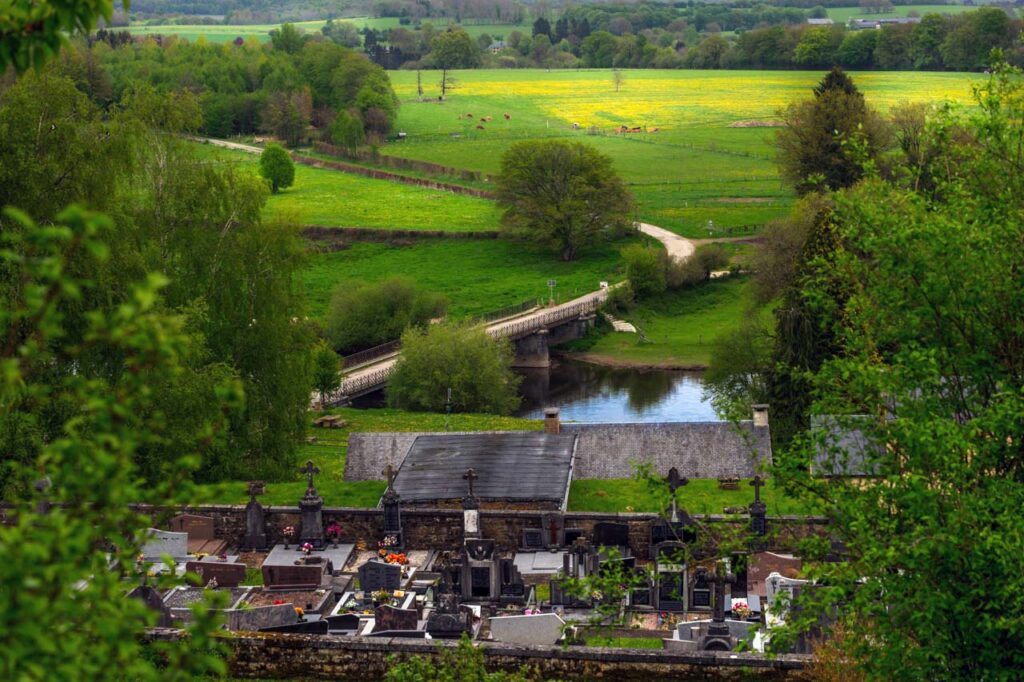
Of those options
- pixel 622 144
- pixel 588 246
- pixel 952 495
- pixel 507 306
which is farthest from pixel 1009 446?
pixel 622 144

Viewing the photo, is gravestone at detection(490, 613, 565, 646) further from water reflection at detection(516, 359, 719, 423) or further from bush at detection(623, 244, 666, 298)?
bush at detection(623, 244, 666, 298)

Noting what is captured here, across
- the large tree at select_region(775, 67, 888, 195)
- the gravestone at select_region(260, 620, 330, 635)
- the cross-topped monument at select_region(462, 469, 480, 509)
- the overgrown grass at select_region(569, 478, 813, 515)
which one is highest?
the large tree at select_region(775, 67, 888, 195)

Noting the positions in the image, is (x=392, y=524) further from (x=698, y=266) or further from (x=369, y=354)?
(x=698, y=266)

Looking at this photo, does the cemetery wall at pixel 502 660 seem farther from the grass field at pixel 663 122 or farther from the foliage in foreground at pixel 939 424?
the grass field at pixel 663 122

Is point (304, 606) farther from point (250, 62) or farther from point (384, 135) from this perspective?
point (250, 62)

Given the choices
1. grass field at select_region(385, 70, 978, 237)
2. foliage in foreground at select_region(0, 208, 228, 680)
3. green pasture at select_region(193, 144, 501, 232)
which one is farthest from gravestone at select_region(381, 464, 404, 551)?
grass field at select_region(385, 70, 978, 237)

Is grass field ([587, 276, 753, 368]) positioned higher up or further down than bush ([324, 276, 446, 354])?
further down

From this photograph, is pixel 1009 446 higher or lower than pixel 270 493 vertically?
higher
